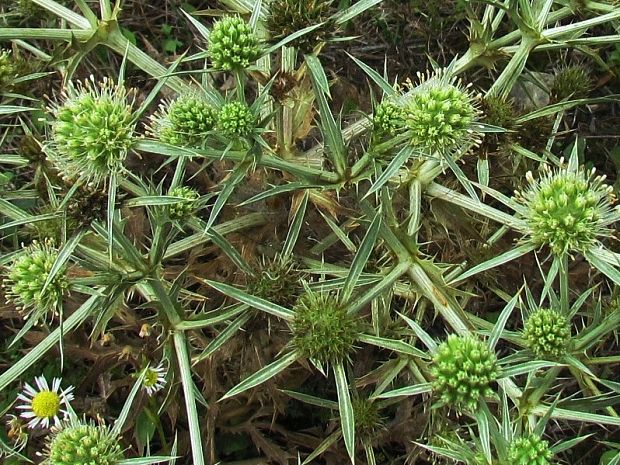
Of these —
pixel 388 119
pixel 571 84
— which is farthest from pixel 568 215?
pixel 571 84

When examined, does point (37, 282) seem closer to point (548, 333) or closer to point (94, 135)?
point (94, 135)

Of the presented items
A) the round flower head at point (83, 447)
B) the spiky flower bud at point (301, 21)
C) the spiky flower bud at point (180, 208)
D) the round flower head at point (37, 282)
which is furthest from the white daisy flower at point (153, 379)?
the spiky flower bud at point (301, 21)

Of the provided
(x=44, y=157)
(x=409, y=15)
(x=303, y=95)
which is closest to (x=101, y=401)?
(x=44, y=157)

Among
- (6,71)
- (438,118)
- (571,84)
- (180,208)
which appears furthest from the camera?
(571,84)

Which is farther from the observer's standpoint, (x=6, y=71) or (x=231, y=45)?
(x=6, y=71)

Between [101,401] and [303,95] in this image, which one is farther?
[101,401]

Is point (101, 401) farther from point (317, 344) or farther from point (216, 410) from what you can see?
point (317, 344)

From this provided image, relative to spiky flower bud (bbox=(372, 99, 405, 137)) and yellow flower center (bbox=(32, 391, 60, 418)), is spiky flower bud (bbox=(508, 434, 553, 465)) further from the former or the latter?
yellow flower center (bbox=(32, 391, 60, 418))
